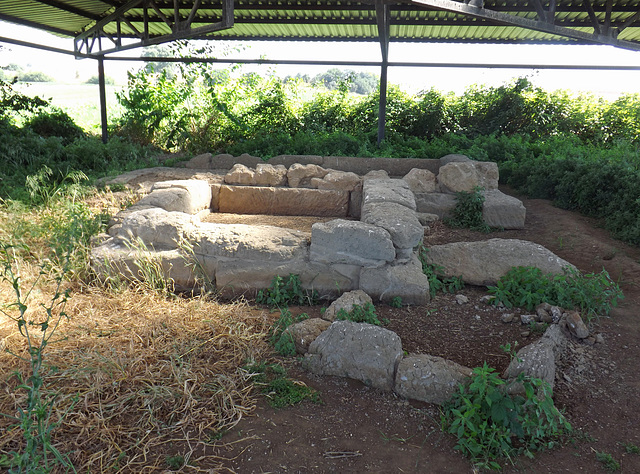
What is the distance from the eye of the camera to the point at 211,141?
1110 cm

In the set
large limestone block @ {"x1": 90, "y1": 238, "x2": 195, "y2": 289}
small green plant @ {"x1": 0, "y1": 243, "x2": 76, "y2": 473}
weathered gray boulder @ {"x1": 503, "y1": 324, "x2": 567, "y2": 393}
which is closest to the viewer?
small green plant @ {"x1": 0, "y1": 243, "x2": 76, "y2": 473}

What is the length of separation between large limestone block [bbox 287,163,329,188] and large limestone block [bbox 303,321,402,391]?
12.4 ft

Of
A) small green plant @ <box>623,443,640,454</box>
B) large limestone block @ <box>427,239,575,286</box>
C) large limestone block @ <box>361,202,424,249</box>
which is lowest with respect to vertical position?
small green plant @ <box>623,443,640,454</box>

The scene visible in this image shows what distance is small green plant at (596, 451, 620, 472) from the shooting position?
7.34ft

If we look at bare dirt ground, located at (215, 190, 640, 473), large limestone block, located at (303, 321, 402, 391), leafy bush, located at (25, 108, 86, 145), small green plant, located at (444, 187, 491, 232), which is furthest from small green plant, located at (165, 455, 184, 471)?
leafy bush, located at (25, 108, 86, 145)

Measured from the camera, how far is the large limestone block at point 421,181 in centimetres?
703

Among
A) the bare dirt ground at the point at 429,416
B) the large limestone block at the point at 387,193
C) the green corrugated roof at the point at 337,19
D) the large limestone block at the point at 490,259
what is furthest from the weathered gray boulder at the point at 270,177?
the green corrugated roof at the point at 337,19

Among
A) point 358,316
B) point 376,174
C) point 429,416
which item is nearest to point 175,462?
point 429,416

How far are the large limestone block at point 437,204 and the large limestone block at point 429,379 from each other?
167 inches

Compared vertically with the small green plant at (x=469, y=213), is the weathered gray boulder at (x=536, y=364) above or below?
below

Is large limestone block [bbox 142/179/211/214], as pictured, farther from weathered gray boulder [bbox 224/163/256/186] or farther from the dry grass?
the dry grass

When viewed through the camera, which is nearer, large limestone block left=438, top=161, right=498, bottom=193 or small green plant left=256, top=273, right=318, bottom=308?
small green plant left=256, top=273, right=318, bottom=308

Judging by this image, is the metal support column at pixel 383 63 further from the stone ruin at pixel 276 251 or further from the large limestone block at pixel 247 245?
the large limestone block at pixel 247 245

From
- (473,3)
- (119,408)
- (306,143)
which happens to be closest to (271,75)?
(306,143)
